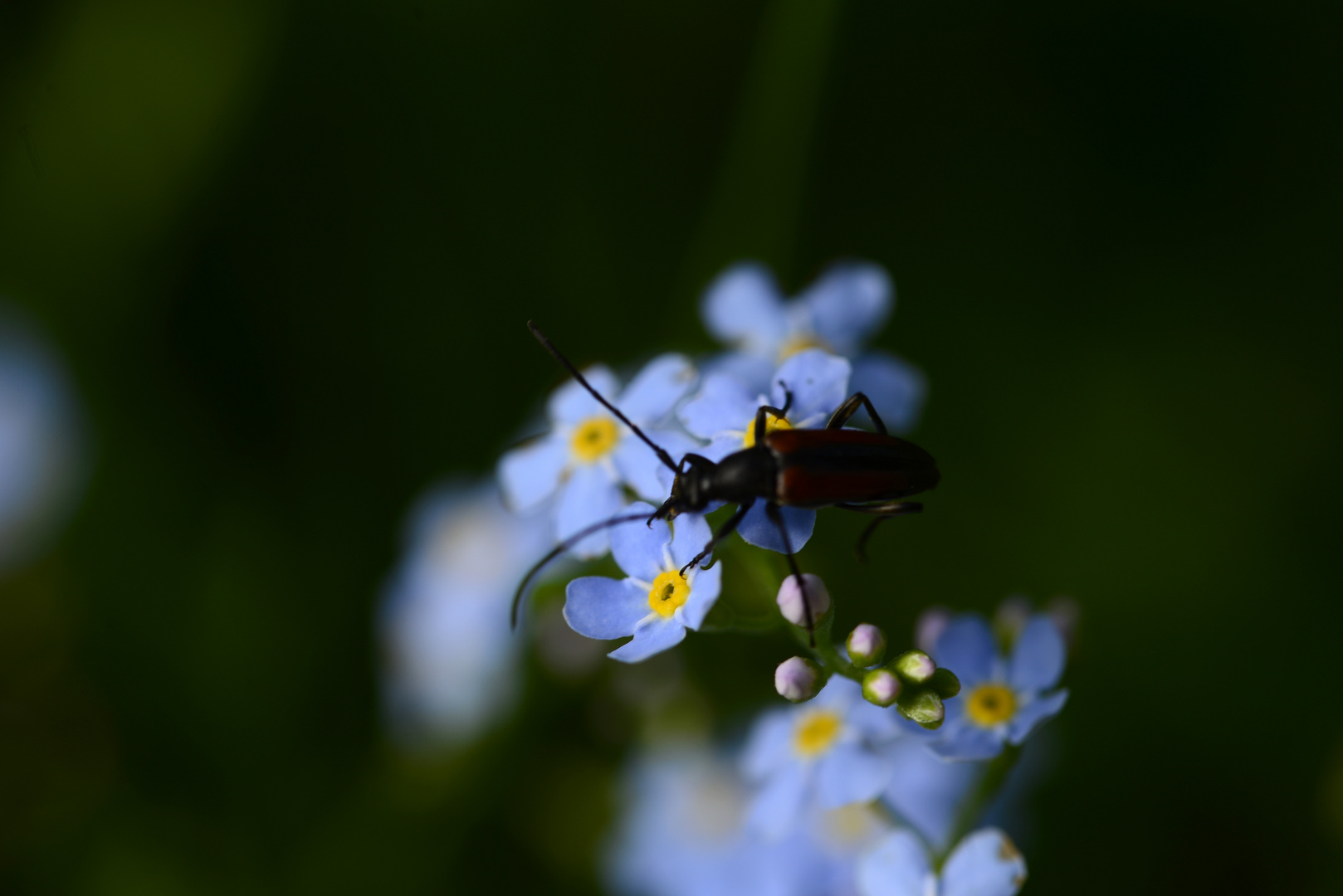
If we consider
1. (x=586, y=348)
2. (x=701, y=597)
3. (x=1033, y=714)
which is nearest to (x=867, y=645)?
(x=701, y=597)

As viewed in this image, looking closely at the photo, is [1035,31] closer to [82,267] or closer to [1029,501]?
[1029,501]

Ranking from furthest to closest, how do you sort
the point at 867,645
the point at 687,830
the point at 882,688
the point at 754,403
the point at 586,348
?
the point at 586,348 < the point at 687,830 < the point at 754,403 < the point at 867,645 < the point at 882,688

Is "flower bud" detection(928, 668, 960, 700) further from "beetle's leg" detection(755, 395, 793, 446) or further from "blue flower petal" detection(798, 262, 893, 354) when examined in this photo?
"blue flower petal" detection(798, 262, 893, 354)

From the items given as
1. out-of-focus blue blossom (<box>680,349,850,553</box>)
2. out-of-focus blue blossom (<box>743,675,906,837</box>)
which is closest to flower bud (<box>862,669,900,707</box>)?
out-of-focus blue blossom (<box>743,675,906,837</box>)

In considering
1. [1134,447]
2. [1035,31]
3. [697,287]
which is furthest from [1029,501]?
[1035,31]

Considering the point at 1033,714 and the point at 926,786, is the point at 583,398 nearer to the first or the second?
the point at 1033,714

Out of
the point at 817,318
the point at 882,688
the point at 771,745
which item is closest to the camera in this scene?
the point at 882,688
